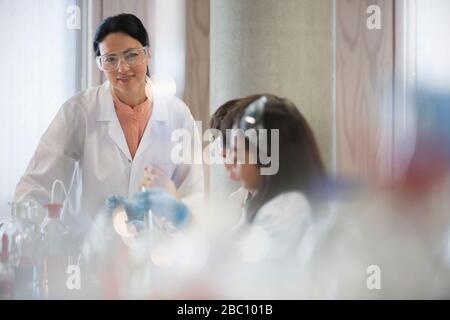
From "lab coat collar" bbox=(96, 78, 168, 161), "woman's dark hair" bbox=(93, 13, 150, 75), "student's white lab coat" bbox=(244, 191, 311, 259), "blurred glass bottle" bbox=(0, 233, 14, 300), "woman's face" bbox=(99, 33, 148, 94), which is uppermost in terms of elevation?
"woman's dark hair" bbox=(93, 13, 150, 75)

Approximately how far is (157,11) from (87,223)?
59 cm

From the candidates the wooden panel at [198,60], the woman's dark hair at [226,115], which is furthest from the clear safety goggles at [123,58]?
the woman's dark hair at [226,115]

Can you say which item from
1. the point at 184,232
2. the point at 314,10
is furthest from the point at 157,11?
the point at 184,232

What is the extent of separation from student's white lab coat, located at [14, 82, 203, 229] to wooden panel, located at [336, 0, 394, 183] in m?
0.39

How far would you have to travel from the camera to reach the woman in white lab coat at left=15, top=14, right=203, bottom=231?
282 centimetres

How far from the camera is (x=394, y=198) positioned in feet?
9.27

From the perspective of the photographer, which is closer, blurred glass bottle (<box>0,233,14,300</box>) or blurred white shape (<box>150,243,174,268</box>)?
blurred glass bottle (<box>0,233,14,300</box>)

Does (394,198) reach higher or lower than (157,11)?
lower

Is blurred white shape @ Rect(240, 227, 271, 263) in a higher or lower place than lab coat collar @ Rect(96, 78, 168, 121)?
lower

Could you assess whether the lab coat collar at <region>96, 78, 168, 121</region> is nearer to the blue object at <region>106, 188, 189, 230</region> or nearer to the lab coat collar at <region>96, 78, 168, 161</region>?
the lab coat collar at <region>96, 78, 168, 161</region>

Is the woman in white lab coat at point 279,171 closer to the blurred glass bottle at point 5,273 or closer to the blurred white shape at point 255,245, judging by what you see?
the blurred white shape at point 255,245

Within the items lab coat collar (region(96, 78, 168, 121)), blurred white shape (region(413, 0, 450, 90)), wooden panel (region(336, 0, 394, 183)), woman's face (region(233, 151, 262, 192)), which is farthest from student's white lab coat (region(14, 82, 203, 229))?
blurred white shape (region(413, 0, 450, 90))
